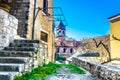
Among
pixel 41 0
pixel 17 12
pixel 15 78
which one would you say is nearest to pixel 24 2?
pixel 17 12

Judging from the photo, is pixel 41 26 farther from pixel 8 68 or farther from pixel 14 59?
pixel 8 68

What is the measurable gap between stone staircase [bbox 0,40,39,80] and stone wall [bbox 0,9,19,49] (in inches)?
7.9

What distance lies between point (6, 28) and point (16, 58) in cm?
193

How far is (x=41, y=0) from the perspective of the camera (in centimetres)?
1488

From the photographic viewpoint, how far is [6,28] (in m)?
8.02

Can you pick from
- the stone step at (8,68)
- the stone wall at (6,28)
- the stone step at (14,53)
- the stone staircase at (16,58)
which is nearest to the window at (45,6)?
the stone wall at (6,28)

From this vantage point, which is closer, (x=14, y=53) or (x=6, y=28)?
(x=14, y=53)

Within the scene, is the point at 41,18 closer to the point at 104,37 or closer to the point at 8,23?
the point at 8,23

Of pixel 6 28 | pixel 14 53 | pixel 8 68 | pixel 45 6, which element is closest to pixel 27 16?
pixel 45 6

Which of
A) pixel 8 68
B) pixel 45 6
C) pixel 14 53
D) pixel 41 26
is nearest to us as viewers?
pixel 8 68

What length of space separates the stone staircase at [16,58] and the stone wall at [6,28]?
20 centimetres

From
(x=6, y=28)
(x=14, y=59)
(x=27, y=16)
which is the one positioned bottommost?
(x=14, y=59)

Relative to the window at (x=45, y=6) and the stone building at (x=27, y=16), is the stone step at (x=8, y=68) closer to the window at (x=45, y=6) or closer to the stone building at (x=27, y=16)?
the stone building at (x=27, y=16)

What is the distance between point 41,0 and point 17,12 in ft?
8.69
